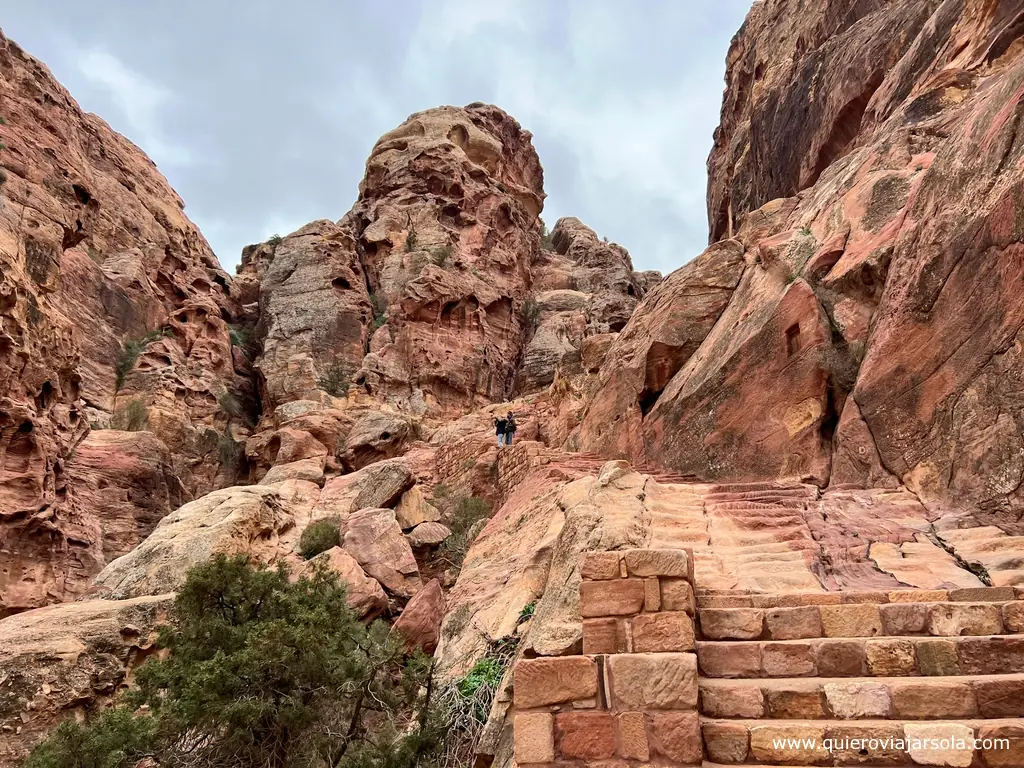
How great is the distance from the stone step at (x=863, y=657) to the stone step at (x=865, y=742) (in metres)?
0.47

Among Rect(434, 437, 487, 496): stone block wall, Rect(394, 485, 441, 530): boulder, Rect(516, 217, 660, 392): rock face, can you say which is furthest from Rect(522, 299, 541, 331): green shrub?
Rect(394, 485, 441, 530): boulder

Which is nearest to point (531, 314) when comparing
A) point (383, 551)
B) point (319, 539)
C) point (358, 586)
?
point (319, 539)

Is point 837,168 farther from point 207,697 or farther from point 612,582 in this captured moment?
point 207,697

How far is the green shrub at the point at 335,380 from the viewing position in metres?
31.0

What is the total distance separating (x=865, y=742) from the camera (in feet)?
12.3

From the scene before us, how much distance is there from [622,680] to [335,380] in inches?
1141

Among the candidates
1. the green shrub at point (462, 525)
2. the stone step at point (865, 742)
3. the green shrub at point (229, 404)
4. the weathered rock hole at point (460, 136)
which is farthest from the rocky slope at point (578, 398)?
the weathered rock hole at point (460, 136)

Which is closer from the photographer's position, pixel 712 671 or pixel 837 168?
pixel 712 671

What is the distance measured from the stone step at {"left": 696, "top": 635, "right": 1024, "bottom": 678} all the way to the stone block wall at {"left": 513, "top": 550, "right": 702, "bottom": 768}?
0.44 metres

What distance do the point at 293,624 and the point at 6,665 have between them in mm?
4824

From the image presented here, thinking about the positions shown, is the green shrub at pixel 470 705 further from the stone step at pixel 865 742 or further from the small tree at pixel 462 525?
the small tree at pixel 462 525

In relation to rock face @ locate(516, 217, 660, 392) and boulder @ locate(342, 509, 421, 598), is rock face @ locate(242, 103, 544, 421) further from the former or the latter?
boulder @ locate(342, 509, 421, 598)

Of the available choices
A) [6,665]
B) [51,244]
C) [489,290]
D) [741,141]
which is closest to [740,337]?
[6,665]

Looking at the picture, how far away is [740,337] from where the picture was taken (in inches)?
475
